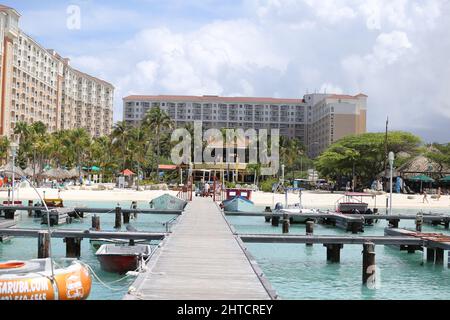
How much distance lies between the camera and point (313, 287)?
19.3m

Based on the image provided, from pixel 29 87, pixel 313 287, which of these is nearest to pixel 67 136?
pixel 29 87

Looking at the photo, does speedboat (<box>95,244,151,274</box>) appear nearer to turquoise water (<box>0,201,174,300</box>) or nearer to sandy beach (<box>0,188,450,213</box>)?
turquoise water (<box>0,201,174,300</box>)

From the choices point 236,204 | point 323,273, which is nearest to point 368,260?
point 323,273

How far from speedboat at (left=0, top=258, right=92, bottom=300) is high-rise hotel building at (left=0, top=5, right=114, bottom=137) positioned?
102987 millimetres

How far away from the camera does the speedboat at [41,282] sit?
1168 cm

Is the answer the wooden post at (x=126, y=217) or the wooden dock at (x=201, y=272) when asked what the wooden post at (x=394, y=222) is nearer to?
the wooden post at (x=126, y=217)

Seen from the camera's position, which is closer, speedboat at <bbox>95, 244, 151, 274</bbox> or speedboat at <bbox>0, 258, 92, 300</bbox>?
speedboat at <bbox>0, 258, 92, 300</bbox>

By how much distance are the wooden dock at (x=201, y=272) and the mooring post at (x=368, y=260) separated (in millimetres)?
4302

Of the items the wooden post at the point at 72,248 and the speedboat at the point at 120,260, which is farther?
the wooden post at the point at 72,248

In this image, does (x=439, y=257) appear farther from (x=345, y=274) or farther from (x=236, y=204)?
(x=236, y=204)

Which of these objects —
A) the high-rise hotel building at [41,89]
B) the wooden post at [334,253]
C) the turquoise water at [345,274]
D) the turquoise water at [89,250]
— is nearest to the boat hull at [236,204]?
the turquoise water at [89,250]

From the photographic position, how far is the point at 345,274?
21.9 m

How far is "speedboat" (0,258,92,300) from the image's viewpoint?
11.7m

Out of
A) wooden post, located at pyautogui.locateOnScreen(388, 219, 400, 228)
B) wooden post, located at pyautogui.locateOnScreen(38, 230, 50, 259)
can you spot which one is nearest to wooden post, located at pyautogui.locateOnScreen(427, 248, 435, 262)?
wooden post, located at pyautogui.locateOnScreen(388, 219, 400, 228)
